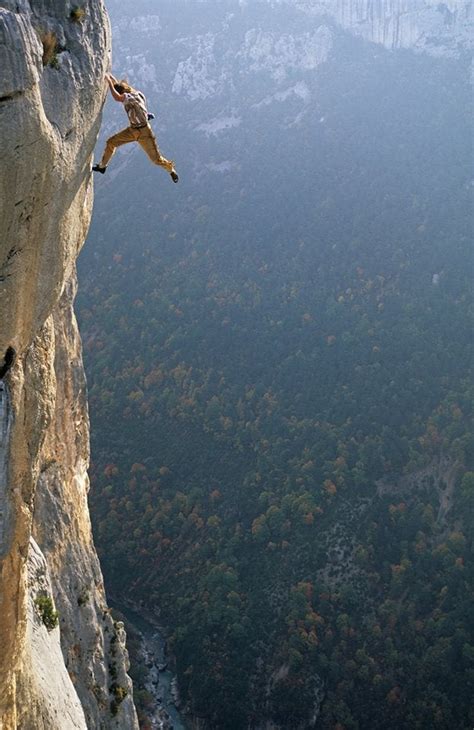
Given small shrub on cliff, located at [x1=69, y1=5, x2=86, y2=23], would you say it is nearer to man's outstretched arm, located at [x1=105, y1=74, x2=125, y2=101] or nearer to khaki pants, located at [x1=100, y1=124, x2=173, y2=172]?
man's outstretched arm, located at [x1=105, y1=74, x2=125, y2=101]

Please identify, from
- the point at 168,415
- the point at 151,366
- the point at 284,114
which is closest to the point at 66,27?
the point at 168,415

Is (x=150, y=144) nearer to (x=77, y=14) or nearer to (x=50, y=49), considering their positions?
(x=77, y=14)

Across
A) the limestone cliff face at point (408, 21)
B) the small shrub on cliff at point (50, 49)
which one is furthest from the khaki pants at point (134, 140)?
the limestone cliff face at point (408, 21)

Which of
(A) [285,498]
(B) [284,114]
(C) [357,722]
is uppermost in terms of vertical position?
(B) [284,114]

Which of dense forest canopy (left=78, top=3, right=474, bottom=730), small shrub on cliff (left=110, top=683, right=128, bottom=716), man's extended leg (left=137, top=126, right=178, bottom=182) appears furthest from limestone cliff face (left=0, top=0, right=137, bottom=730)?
dense forest canopy (left=78, top=3, right=474, bottom=730)

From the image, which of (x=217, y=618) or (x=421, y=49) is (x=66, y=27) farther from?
(x=421, y=49)

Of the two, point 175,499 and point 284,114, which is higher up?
point 284,114
